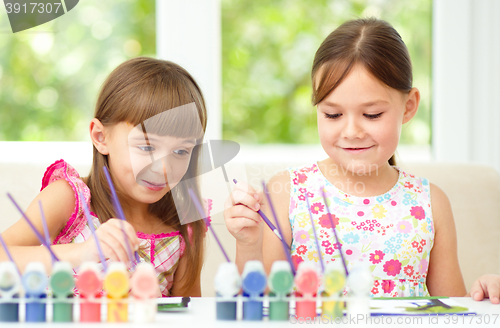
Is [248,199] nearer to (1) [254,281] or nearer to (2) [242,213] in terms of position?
(2) [242,213]

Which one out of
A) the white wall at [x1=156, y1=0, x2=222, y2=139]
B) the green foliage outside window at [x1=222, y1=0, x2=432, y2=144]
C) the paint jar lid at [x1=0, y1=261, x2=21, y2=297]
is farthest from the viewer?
the green foliage outside window at [x1=222, y1=0, x2=432, y2=144]

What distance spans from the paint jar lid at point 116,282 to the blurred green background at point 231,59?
4.40ft

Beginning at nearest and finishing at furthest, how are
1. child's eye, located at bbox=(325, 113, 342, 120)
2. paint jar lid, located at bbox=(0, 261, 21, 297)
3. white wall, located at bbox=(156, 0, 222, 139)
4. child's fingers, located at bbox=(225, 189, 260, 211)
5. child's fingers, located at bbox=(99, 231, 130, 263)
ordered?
paint jar lid, located at bbox=(0, 261, 21, 297), child's fingers, located at bbox=(99, 231, 130, 263), child's fingers, located at bbox=(225, 189, 260, 211), child's eye, located at bbox=(325, 113, 342, 120), white wall, located at bbox=(156, 0, 222, 139)

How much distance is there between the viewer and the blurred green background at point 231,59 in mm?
1927

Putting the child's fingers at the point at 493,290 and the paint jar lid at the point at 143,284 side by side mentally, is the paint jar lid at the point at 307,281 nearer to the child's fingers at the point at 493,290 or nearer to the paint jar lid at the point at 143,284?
the paint jar lid at the point at 143,284

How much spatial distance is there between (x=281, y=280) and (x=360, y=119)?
1.69 ft

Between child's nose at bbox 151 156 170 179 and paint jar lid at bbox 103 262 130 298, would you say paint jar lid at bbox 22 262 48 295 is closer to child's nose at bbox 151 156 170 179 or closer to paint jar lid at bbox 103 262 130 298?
paint jar lid at bbox 103 262 130 298

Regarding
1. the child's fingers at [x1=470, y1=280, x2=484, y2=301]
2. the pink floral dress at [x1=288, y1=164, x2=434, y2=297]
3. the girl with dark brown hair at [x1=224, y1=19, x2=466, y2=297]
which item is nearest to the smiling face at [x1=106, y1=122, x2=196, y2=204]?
the girl with dark brown hair at [x1=224, y1=19, x2=466, y2=297]

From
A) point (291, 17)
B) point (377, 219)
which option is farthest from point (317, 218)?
point (291, 17)

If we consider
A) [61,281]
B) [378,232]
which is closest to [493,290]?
[378,232]

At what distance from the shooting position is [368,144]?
1045 mm

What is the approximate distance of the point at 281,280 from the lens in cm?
63

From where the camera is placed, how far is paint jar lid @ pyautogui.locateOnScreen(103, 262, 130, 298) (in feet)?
2.03

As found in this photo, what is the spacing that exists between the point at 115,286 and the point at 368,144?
2.11 ft
